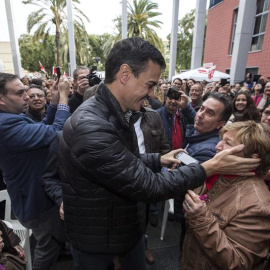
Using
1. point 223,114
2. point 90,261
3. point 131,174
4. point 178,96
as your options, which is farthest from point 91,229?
point 178,96

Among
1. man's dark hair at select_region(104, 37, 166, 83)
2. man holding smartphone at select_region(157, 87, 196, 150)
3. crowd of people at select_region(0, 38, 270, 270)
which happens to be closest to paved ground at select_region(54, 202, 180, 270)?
crowd of people at select_region(0, 38, 270, 270)

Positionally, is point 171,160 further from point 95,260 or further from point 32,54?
point 32,54

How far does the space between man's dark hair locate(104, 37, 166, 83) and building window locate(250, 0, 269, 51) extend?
17184 millimetres

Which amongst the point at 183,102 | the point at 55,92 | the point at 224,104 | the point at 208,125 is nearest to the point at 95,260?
the point at 208,125

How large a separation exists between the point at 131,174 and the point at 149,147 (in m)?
1.63

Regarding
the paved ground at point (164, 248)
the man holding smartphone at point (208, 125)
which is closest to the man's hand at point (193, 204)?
the man holding smartphone at point (208, 125)

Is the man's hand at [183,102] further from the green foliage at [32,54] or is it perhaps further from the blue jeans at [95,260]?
the green foliage at [32,54]

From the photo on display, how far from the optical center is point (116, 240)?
1.34 m

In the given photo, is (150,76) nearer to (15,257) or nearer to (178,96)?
(15,257)

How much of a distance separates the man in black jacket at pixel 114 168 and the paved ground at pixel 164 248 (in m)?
1.42

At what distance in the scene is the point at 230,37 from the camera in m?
18.8

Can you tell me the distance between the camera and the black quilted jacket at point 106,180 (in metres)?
1.03

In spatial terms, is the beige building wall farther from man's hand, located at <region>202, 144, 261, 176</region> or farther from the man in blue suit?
man's hand, located at <region>202, 144, 261, 176</region>

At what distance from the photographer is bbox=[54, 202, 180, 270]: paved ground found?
Result: 257 centimetres
